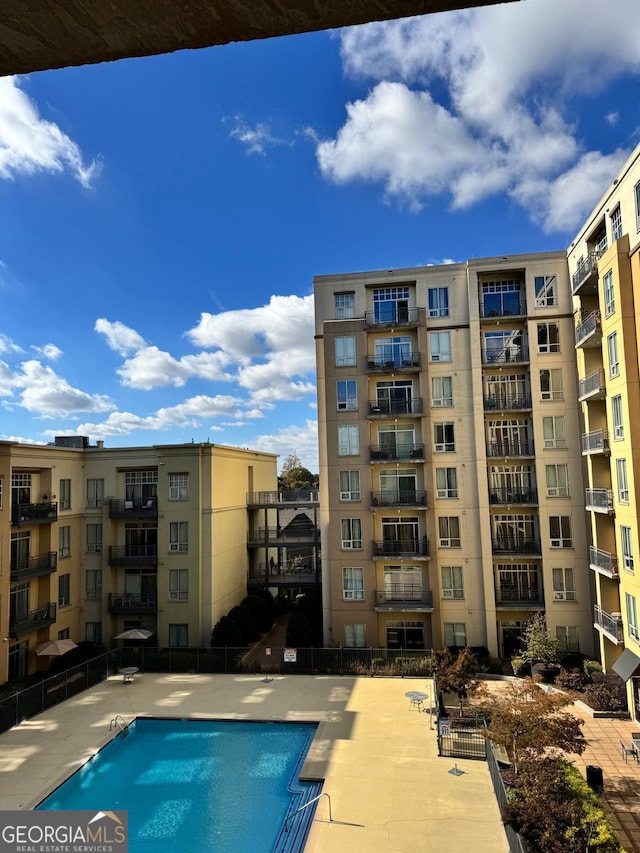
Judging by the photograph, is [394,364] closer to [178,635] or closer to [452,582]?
[452,582]

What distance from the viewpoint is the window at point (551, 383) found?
26266 millimetres

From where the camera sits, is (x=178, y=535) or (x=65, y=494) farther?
(x=65, y=494)

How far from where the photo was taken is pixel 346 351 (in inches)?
1117

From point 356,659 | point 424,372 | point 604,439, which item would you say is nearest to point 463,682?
point 356,659

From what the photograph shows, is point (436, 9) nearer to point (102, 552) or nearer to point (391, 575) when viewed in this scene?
point (391, 575)

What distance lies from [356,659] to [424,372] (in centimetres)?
1437

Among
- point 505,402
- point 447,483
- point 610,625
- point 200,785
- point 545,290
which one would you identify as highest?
point 545,290

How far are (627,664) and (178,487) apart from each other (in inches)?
869

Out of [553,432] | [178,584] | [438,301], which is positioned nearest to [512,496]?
[553,432]

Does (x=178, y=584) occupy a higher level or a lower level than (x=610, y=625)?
higher

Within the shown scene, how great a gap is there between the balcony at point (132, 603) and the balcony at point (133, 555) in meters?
1.79

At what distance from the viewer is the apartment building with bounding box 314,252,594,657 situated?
2586cm

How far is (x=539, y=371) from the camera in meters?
26.4

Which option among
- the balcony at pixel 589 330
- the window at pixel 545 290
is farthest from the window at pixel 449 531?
the window at pixel 545 290
